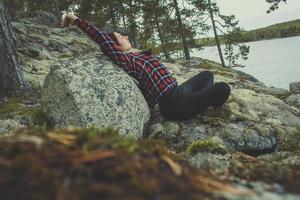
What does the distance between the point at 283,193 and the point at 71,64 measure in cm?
646

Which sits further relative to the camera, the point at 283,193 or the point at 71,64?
the point at 71,64

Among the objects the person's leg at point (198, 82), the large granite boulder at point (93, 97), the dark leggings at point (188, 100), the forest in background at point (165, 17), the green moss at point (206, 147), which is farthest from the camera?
the forest in background at point (165, 17)

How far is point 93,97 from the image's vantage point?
764cm

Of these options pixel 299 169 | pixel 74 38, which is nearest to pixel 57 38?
pixel 74 38

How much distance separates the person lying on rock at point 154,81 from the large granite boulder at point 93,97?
294 mm

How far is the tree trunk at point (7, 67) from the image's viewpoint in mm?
9641

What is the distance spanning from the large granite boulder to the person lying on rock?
11.6 inches

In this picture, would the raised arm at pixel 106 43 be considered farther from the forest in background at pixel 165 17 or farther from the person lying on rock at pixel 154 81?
the forest in background at pixel 165 17

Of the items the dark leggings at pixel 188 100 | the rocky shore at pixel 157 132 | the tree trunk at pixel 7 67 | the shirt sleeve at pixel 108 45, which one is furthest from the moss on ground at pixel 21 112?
the dark leggings at pixel 188 100

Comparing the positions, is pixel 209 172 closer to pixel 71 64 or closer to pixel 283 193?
pixel 283 193

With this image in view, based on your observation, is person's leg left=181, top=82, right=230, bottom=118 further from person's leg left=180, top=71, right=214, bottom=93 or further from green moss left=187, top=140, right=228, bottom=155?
green moss left=187, top=140, right=228, bottom=155

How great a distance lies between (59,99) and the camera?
7.81 m

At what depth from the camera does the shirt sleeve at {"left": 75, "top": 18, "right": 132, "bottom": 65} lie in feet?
27.6

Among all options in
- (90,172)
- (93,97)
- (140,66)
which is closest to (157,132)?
(140,66)
